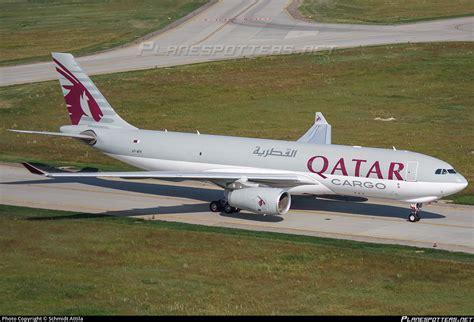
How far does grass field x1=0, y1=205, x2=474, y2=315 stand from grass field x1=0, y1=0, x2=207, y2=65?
63.3 meters

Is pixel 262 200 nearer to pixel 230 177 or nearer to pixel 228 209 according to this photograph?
pixel 230 177

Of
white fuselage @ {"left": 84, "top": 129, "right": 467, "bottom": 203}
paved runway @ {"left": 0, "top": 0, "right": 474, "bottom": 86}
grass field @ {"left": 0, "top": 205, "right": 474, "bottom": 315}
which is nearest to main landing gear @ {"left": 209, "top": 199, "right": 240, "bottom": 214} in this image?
white fuselage @ {"left": 84, "top": 129, "right": 467, "bottom": 203}

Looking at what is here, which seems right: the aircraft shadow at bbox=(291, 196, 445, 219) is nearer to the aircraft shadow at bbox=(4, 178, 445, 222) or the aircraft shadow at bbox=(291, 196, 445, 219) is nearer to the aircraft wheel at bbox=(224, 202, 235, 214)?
the aircraft shadow at bbox=(4, 178, 445, 222)

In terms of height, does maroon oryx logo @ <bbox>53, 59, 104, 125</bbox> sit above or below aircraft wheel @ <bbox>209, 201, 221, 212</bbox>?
above

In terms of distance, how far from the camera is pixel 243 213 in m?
52.1

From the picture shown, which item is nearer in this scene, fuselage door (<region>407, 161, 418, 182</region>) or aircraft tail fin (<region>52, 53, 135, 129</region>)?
fuselage door (<region>407, 161, 418, 182</region>)

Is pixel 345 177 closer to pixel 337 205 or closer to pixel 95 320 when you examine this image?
pixel 337 205

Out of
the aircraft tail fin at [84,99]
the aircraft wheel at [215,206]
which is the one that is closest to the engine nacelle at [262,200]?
the aircraft wheel at [215,206]

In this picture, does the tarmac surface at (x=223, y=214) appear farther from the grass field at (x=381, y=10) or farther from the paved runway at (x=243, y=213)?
the grass field at (x=381, y=10)

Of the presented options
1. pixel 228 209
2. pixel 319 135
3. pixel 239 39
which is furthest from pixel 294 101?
pixel 228 209

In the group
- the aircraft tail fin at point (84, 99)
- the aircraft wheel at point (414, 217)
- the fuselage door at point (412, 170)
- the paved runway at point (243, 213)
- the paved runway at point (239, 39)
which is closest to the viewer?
the paved runway at point (243, 213)

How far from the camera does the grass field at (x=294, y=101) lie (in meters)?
70.6

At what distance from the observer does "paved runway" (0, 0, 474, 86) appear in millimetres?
100375

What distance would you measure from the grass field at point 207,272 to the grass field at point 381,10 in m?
83.0
